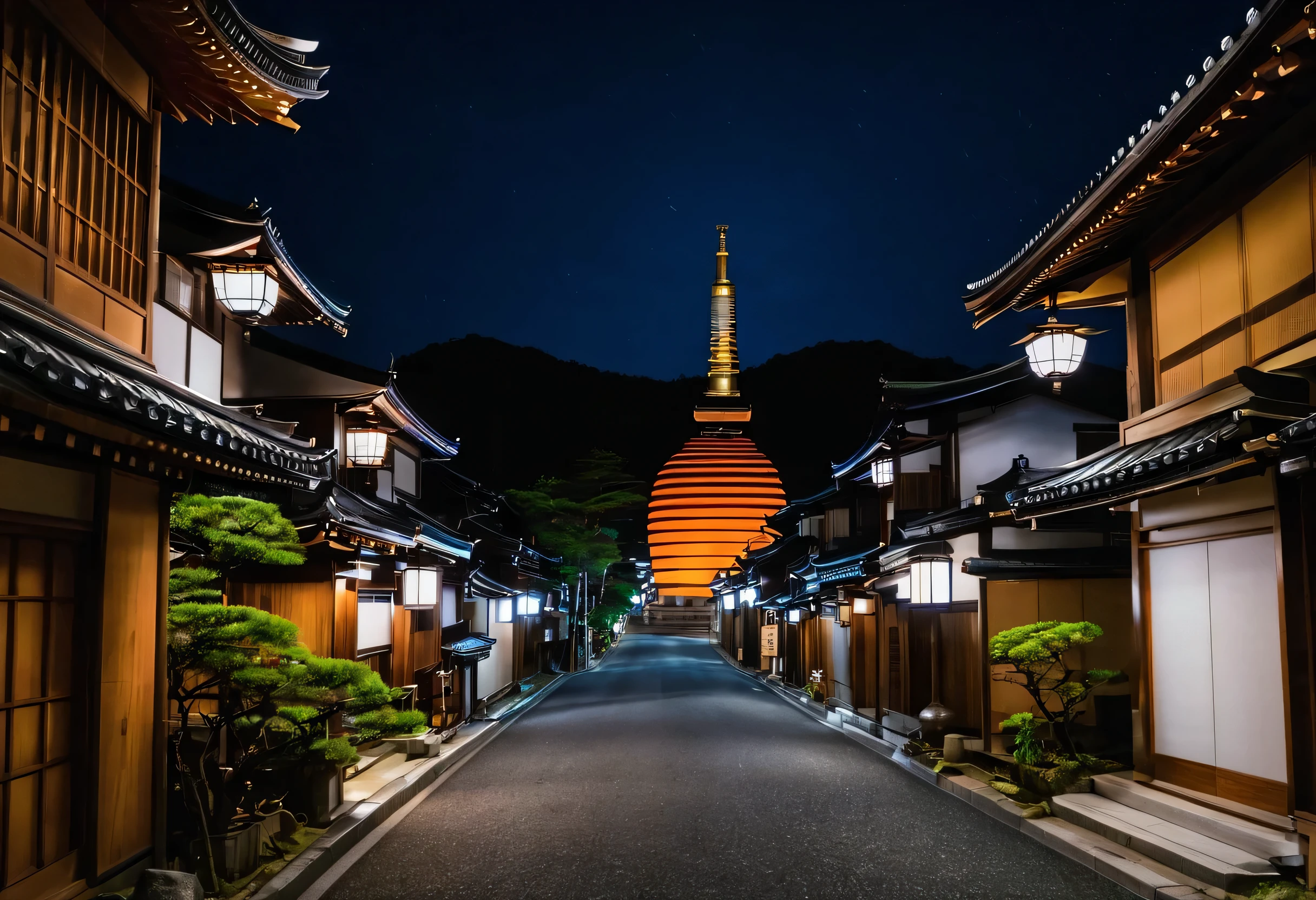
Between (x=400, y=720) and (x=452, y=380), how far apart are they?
340ft

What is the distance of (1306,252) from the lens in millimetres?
9805

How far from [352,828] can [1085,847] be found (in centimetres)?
826

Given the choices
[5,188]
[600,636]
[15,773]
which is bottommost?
[600,636]

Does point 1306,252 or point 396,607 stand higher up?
point 1306,252

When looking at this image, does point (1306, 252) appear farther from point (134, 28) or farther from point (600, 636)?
point (600, 636)

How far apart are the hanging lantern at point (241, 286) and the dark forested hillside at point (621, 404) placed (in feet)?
293

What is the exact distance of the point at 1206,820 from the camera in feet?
34.3

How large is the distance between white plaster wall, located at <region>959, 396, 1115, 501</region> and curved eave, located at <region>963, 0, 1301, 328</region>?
679 centimetres

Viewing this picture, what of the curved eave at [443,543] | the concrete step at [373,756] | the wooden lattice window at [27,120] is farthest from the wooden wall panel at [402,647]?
the wooden lattice window at [27,120]

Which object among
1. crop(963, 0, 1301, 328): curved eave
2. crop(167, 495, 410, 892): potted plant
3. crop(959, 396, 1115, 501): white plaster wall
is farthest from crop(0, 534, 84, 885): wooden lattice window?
crop(959, 396, 1115, 501): white plaster wall

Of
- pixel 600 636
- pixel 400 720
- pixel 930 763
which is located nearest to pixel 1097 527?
pixel 930 763

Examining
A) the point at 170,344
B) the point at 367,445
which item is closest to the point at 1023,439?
the point at 367,445

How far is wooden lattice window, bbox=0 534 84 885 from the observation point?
6.96m

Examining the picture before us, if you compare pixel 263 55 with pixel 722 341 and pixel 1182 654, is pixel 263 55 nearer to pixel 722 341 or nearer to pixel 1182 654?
pixel 1182 654
